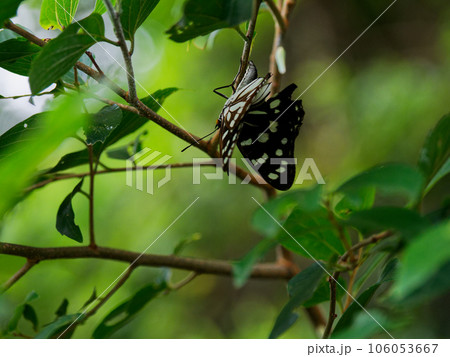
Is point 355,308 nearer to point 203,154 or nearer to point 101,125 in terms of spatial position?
point 101,125

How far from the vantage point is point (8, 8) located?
50 cm

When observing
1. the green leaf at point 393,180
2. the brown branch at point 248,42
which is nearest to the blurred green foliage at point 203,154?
the brown branch at point 248,42

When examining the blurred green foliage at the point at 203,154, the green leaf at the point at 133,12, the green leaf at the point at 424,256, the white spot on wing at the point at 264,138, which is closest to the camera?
the green leaf at the point at 424,256

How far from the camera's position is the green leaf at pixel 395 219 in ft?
1.13

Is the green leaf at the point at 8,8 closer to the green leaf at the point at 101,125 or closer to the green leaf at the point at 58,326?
the green leaf at the point at 101,125

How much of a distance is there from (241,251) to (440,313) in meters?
1.10

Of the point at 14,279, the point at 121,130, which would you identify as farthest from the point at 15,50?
the point at 14,279

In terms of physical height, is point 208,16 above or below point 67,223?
above

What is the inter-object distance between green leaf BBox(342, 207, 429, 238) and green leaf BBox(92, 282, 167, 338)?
0.58m

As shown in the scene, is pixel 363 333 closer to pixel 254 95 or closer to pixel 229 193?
pixel 254 95

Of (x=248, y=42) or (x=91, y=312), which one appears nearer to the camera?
(x=248, y=42)

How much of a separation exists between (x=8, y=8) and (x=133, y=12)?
0.17m

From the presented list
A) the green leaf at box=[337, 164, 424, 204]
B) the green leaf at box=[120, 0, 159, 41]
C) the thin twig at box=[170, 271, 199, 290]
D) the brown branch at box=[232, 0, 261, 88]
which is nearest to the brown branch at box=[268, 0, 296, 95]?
the brown branch at box=[232, 0, 261, 88]

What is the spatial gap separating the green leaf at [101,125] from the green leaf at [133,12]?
115 millimetres
